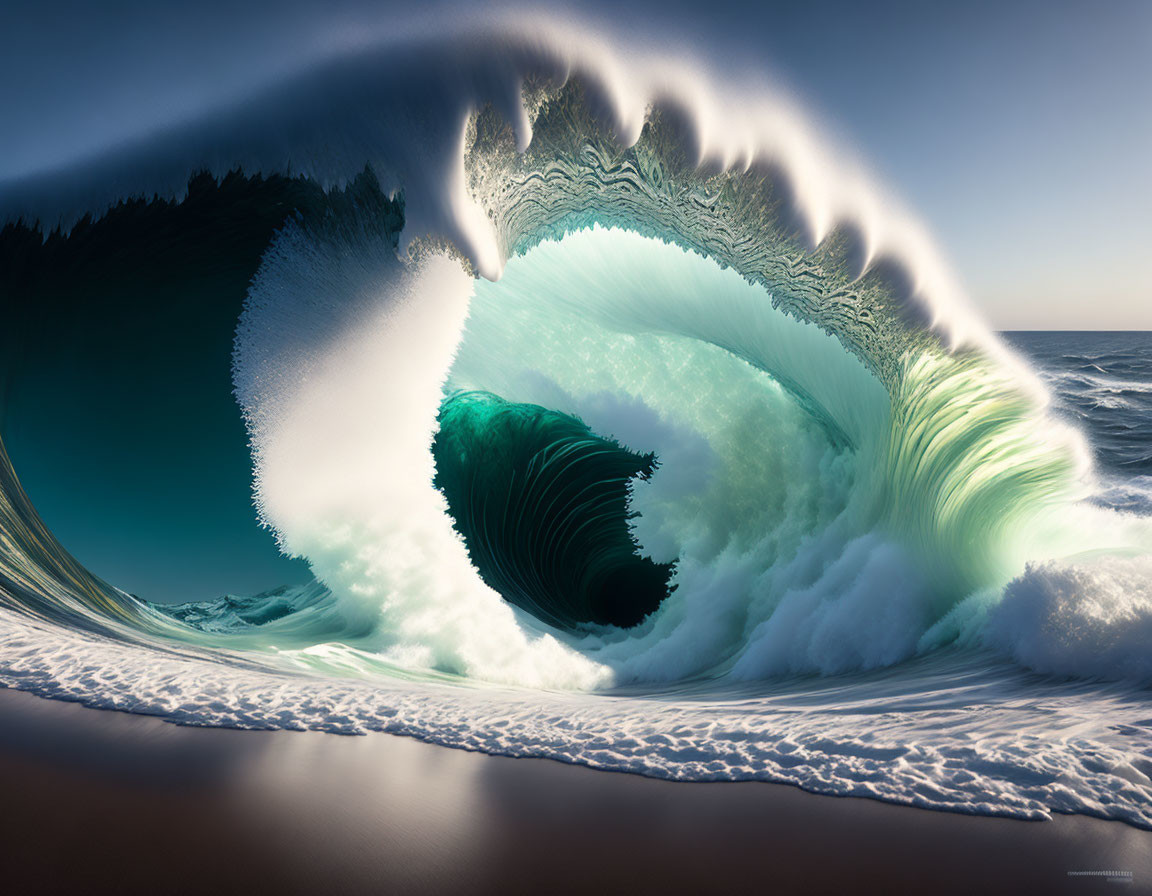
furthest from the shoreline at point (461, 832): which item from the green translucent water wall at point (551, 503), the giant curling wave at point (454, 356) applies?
the green translucent water wall at point (551, 503)

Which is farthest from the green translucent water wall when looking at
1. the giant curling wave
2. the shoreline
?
the shoreline

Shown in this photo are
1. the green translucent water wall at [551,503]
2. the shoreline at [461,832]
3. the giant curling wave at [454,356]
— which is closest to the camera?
the shoreline at [461,832]

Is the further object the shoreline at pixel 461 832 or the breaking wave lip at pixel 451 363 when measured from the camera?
the breaking wave lip at pixel 451 363

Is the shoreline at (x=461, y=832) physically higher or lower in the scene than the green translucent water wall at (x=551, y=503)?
lower

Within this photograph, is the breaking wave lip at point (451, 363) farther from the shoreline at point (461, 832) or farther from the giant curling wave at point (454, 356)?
the shoreline at point (461, 832)

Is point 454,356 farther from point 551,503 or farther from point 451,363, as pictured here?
point 551,503

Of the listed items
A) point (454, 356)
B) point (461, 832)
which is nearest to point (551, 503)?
point (454, 356)

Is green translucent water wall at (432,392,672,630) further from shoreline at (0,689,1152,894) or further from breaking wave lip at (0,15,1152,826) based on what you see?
shoreline at (0,689,1152,894)

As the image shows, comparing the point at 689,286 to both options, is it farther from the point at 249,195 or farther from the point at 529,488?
the point at 249,195

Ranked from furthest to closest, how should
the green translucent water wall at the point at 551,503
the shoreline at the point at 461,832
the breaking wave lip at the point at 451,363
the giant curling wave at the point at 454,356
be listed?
the green translucent water wall at the point at 551,503 < the giant curling wave at the point at 454,356 < the breaking wave lip at the point at 451,363 < the shoreline at the point at 461,832

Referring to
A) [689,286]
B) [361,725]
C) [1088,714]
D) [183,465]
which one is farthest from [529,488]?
[1088,714]
